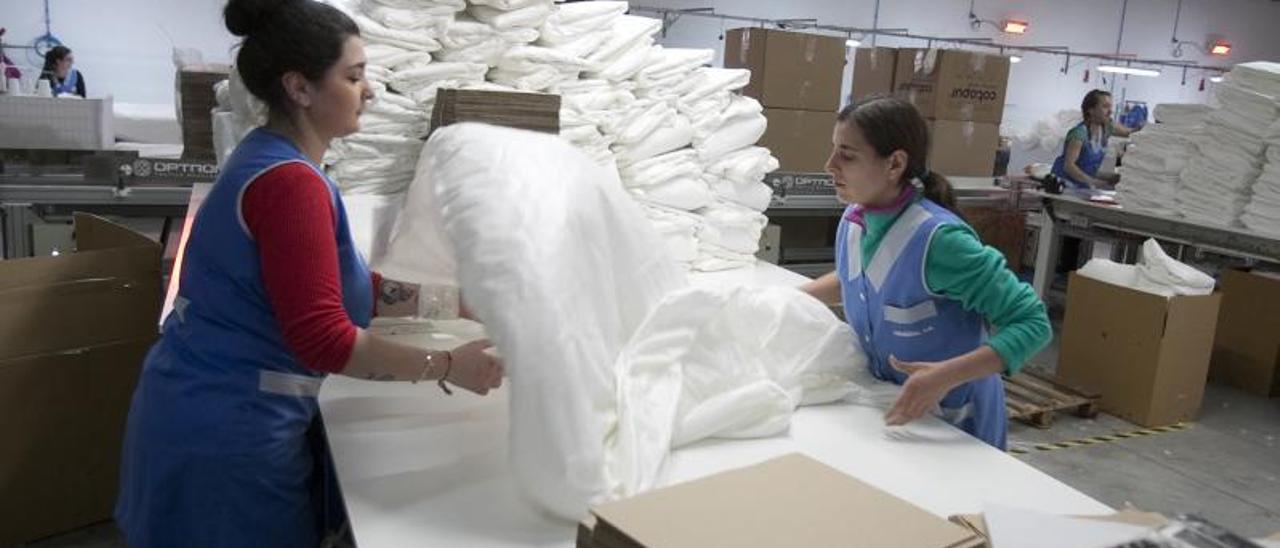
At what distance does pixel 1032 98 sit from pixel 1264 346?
713cm

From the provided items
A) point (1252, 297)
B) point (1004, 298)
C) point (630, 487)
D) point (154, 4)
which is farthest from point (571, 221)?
point (154, 4)

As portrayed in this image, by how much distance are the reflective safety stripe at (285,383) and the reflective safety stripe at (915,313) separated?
1016 millimetres

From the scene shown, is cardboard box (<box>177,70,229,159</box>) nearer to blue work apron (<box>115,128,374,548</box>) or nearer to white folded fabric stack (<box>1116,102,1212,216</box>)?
blue work apron (<box>115,128,374,548</box>)

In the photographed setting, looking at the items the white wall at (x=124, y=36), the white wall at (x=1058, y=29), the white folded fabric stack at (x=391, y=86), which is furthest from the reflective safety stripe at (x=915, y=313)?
the white wall at (x=1058, y=29)

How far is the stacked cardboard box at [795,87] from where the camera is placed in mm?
3793

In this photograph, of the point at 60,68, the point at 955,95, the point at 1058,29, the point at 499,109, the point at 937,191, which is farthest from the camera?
the point at 1058,29

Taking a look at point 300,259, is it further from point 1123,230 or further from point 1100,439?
point 1123,230

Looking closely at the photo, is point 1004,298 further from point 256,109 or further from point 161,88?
point 161,88

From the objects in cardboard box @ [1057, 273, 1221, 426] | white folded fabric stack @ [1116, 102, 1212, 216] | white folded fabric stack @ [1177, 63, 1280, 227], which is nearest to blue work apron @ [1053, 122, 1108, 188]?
white folded fabric stack @ [1116, 102, 1212, 216]

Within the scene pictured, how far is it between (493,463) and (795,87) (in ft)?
9.45

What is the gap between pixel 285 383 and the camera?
4.27ft

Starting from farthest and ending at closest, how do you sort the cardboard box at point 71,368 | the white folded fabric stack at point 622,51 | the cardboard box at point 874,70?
the cardboard box at point 874,70, the white folded fabric stack at point 622,51, the cardboard box at point 71,368

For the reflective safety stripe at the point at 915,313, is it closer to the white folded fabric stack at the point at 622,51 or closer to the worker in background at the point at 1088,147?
the white folded fabric stack at the point at 622,51

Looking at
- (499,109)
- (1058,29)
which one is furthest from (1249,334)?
(1058,29)
